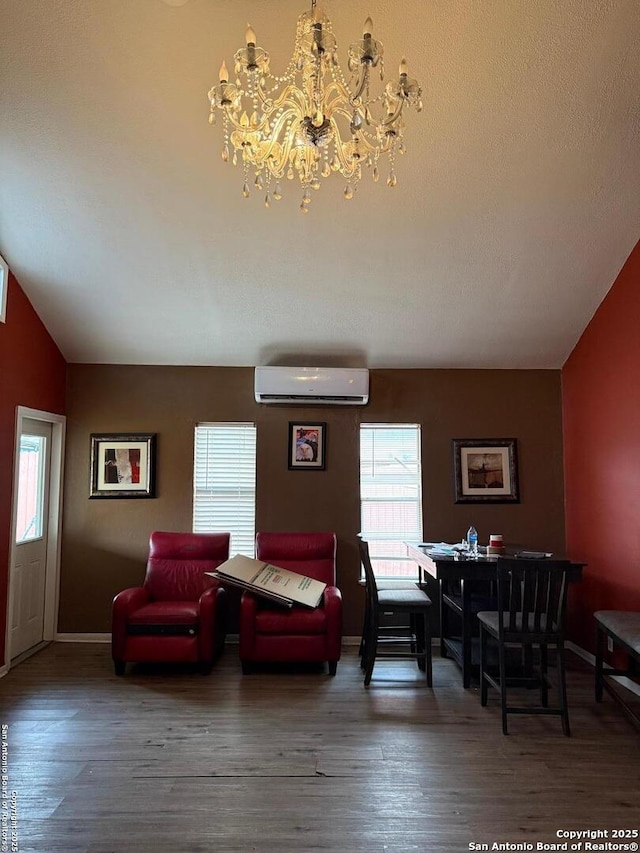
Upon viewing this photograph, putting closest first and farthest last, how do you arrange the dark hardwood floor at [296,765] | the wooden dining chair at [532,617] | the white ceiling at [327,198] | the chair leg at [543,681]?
the dark hardwood floor at [296,765] < the white ceiling at [327,198] < the wooden dining chair at [532,617] < the chair leg at [543,681]

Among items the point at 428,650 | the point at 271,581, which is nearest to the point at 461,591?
the point at 428,650

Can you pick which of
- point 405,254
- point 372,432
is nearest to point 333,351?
point 372,432

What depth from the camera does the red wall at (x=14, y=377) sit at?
4.11 metres

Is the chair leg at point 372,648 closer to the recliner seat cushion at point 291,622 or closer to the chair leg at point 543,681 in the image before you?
the recliner seat cushion at point 291,622

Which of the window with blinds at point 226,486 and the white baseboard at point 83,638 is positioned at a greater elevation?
the window with blinds at point 226,486

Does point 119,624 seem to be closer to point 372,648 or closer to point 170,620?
point 170,620

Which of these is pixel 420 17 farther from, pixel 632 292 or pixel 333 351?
pixel 333 351

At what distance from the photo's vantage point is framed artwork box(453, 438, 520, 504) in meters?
5.11

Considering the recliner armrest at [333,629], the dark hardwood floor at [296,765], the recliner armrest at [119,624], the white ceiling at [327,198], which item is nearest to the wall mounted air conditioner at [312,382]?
the white ceiling at [327,198]

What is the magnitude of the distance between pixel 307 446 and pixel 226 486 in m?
0.84

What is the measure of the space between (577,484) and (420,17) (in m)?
3.77

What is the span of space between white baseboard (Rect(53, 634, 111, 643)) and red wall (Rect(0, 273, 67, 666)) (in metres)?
0.86

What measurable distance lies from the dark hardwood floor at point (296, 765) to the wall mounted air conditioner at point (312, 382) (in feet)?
7.52

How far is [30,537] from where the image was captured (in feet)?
Result: 15.4
